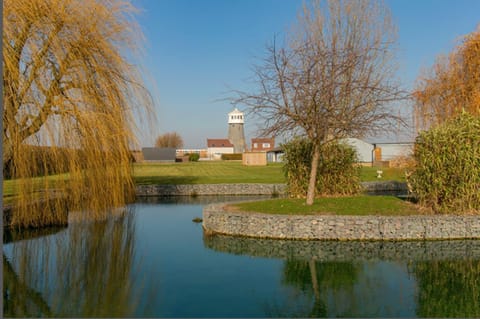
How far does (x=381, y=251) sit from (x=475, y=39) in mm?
14958

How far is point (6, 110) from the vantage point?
8.97m

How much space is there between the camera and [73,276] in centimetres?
679

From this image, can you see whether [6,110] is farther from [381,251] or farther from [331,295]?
[381,251]

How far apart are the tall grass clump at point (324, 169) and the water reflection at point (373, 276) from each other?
4654 millimetres

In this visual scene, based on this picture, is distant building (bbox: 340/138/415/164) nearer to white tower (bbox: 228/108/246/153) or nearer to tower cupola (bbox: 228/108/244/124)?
tower cupola (bbox: 228/108/244/124)

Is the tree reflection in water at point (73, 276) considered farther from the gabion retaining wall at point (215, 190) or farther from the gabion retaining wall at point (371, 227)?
the gabion retaining wall at point (215, 190)

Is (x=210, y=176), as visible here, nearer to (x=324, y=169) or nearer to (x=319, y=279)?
(x=324, y=169)

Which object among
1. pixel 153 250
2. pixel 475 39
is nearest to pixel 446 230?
pixel 153 250

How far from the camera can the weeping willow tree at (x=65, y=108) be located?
9.30 m

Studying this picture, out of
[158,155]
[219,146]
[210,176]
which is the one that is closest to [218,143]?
[219,146]

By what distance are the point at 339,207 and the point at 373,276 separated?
14.8 feet

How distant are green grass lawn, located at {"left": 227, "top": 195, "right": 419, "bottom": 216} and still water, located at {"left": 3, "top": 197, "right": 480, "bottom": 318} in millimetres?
1475

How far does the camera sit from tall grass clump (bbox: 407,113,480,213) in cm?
1043

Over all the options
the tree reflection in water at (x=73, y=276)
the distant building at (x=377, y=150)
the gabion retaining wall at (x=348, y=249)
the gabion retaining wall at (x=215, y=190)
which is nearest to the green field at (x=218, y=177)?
the gabion retaining wall at (x=215, y=190)
